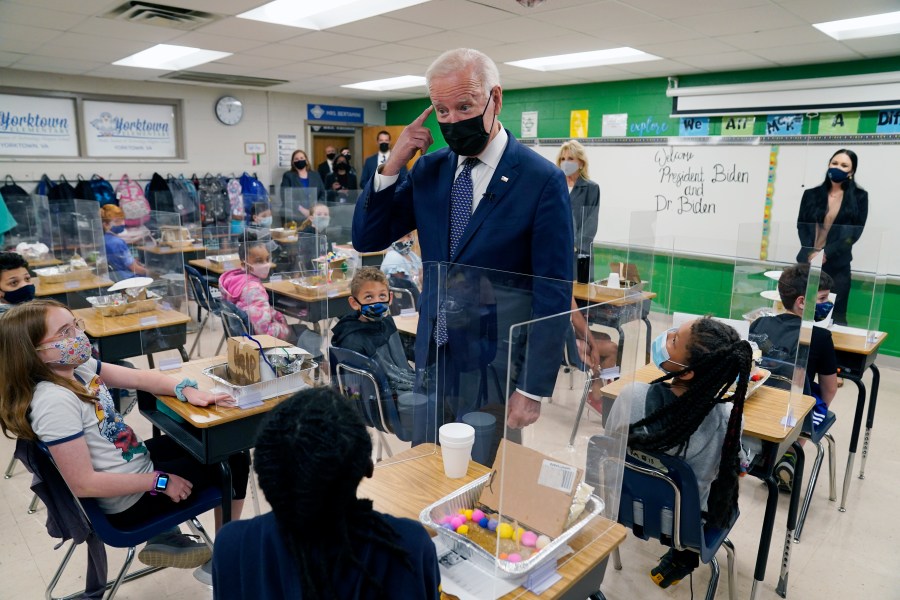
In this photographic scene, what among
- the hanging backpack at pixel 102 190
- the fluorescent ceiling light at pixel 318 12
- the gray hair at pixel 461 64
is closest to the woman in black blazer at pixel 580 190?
the fluorescent ceiling light at pixel 318 12

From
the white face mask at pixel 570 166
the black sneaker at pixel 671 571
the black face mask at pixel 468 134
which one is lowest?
the black sneaker at pixel 671 571

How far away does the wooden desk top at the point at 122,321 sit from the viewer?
133 inches

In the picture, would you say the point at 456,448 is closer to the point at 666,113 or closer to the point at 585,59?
the point at 585,59

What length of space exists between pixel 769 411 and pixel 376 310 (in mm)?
1480

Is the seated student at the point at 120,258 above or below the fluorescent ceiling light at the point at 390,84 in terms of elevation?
below

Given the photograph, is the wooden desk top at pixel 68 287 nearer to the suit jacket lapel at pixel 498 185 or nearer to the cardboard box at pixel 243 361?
the cardboard box at pixel 243 361

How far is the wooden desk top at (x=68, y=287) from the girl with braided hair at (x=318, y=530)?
4.11 meters

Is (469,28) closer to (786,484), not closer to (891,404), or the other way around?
(786,484)

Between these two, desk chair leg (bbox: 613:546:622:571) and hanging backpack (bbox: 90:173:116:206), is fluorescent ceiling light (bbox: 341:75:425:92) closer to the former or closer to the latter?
hanging backpack (bbox: 90:173:116:206)

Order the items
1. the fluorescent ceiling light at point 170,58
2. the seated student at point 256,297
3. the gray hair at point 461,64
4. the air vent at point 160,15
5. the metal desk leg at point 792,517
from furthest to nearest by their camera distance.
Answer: the fluorescent ceiling light at point 170,58 < the air vent at point 160,15 < the seated student at point 256,297 < the metal desk leg at point 792,517 < the gray hair at point 461,64

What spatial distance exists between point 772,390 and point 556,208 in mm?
1431

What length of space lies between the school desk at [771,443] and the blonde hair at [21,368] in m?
1.79

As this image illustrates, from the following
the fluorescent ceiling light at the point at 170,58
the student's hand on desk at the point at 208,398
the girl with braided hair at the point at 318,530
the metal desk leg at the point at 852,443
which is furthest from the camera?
the fluorescent ceiling light at the point at 170,58

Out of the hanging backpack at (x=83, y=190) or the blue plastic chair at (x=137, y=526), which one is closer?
the blue plastic chair at (x=137, y=526)
